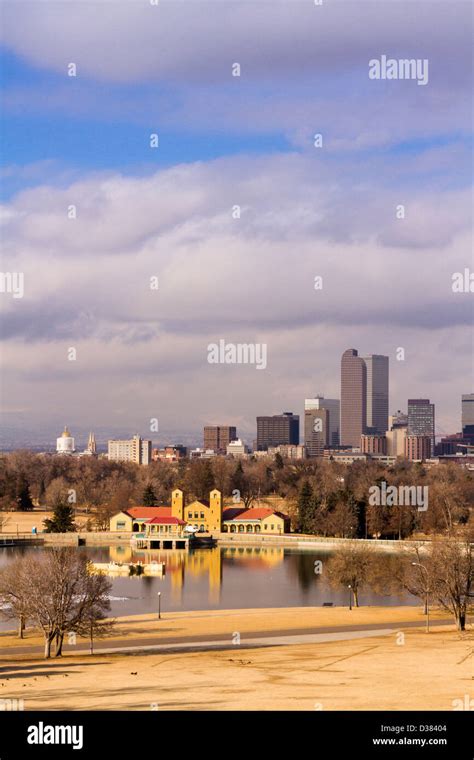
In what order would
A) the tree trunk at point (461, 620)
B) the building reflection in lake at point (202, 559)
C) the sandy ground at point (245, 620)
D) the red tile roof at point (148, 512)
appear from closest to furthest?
the sandy ground at point (245, 620)
the tree trunk at point (461, 620)
the building reflection in lake at point (202, 559)
the red tile roof at point (148, 512)

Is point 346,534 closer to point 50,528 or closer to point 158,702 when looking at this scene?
point 50,528

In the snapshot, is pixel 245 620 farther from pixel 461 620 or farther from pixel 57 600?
pixel 57 600

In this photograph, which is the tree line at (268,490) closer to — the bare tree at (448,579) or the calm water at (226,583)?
the calm water at (226,583)

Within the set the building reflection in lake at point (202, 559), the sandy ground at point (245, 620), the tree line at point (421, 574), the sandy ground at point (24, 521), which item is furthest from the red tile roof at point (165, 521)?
the sandy ground at point (245, 620)

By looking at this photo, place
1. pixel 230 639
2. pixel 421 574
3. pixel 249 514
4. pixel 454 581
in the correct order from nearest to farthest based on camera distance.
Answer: pixel 230 639, pixel 454 581, pixel 421 574, pixel 249 514

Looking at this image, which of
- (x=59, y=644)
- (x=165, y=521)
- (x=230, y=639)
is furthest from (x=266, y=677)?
(x=165, y=521)
